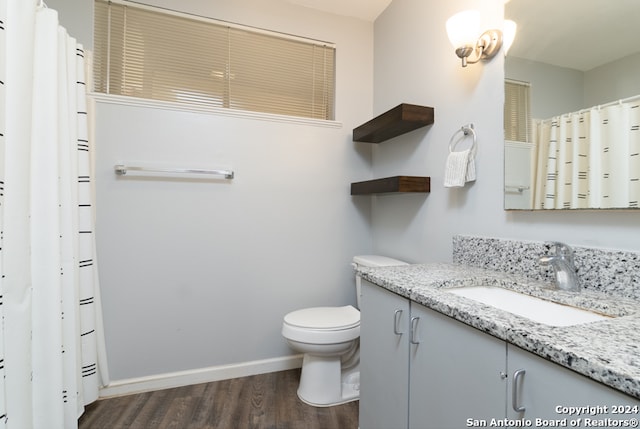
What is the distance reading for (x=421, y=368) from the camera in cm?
102

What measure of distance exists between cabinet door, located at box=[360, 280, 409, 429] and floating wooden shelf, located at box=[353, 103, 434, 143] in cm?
94

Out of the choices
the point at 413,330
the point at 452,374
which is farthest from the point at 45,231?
the point at 452,374

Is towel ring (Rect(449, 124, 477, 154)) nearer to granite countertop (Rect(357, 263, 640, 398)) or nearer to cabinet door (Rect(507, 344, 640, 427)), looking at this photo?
granite countertop (Rect(357, 263, 640, 398))

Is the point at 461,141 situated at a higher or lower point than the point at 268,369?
higher

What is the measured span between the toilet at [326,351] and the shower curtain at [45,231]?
1.01 meters

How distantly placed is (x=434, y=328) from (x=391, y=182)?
1.00 meters

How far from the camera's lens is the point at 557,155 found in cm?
117

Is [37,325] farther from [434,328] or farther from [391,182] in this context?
[391,182]

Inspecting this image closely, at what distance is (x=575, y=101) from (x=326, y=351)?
1.53 meters

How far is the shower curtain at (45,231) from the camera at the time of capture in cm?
99

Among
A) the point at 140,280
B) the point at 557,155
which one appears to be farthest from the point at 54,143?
the point at 557,155

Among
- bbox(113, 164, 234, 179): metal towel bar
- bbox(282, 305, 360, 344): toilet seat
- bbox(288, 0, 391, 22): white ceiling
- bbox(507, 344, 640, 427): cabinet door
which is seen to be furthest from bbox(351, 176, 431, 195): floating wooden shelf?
bbox(288, 0, 391, 22): white ceiling

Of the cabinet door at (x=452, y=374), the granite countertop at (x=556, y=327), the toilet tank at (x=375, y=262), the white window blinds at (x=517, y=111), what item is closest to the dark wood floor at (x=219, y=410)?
the toilet tank at (x=375, y=262)

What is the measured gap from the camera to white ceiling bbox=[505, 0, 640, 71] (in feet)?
3.30
